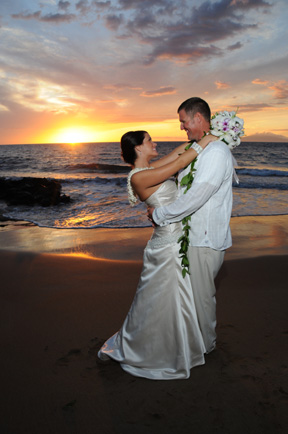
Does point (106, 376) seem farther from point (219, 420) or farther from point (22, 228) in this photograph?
point (22, 228)

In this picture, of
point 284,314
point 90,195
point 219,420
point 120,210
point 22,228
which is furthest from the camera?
point 90,195

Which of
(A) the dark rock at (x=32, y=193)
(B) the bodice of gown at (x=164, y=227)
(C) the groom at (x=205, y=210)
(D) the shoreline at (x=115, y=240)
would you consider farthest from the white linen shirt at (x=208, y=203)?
(A) the dark rock at (x=32, y=193)

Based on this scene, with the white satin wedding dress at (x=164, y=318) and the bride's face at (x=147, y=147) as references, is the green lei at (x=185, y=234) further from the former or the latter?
the bride's face at (x=147, y=147)

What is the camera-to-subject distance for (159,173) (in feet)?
9.53

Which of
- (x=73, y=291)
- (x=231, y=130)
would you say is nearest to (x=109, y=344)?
(x=73, y=291)

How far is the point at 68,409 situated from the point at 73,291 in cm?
230

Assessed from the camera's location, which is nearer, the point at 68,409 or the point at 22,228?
the point at 68,409

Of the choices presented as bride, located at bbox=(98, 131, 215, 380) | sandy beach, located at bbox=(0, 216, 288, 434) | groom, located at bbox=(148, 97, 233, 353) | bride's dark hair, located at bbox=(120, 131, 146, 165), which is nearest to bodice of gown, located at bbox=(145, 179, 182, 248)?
bride, located at bbox=(98, 131, 215, 380)

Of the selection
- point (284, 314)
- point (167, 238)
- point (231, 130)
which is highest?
point (231, 130)

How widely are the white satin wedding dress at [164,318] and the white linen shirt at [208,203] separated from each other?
7.4 inches

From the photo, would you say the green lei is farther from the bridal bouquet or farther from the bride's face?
the bride's face

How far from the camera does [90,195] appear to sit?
55.6ft

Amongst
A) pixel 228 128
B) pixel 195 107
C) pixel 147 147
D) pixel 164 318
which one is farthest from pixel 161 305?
pixel 195 107

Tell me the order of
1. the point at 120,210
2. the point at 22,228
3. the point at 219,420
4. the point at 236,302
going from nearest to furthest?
the point at 219,420, the point at 236,302, the point at 22,228, the point at 120,210
